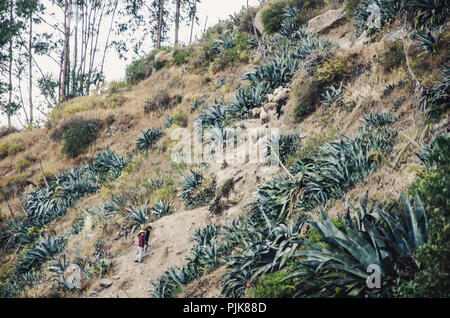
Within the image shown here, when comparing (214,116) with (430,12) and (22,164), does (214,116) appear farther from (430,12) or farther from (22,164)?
(22,164)

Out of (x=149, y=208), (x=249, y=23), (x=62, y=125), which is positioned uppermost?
(x=249, y=23)

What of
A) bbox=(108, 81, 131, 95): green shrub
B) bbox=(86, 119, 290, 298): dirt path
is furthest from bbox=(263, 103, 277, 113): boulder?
bbox=(108, 81, 131, 95): green shrub

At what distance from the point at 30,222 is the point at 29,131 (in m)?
10.8

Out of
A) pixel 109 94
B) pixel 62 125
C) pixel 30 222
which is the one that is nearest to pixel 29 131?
pixel 62 125

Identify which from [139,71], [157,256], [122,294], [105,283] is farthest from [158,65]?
[122,294]

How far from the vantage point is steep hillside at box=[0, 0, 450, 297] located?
3.94 m

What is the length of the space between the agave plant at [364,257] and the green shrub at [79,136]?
16461 millimetres

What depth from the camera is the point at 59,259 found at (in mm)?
8773

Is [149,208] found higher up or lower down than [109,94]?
lower down

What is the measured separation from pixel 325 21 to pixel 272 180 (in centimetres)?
1112

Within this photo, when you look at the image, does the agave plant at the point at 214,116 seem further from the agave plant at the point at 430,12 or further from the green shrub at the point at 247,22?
the green shrub at the point at 247,22

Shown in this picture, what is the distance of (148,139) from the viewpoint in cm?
1507

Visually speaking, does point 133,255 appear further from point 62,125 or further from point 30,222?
point 62,125
